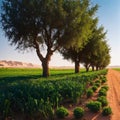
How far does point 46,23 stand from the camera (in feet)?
114

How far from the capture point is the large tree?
33.8 m

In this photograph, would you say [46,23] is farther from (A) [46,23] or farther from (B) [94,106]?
(B) [94,106]

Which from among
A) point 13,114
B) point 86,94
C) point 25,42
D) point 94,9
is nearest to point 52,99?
point 13,114

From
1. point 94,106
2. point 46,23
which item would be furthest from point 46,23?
point 94,106

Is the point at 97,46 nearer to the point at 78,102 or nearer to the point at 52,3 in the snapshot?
the point at 52,3

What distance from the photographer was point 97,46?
2231 inches

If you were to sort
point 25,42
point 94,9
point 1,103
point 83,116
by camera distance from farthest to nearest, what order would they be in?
point 94,9 → point 25,42 → point 83,116 → point 1,103

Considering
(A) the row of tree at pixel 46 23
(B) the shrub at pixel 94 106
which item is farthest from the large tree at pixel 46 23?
(B) the shrub at pixel 94 106

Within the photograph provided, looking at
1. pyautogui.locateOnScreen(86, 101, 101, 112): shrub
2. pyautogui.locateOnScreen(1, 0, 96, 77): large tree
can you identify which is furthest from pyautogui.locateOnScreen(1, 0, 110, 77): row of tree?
pyautogui.locateOnScreen(86, 101, 101, 112): shrub

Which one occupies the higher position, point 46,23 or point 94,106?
point 46,23

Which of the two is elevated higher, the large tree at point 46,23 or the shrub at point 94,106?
the large tree at point 46,23

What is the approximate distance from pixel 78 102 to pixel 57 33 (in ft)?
71.7

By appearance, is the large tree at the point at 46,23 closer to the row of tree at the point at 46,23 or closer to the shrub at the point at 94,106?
the row of tree at the point at 46,23

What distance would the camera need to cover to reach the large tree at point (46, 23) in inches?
1330
